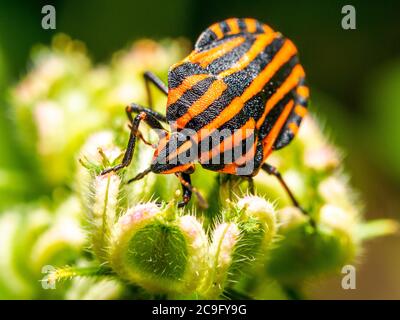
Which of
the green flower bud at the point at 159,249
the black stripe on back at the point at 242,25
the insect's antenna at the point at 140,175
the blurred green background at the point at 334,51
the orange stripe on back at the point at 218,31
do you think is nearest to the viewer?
the green flower bud at the point at 159,249

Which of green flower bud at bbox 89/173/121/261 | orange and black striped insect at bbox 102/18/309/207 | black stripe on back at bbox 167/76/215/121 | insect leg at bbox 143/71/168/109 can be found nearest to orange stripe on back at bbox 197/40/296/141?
orange and black striped insect at bbox 102/18/309/207

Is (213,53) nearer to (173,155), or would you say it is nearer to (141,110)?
(141,110)

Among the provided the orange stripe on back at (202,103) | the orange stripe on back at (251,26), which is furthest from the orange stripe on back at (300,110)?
the orange stripe on back at (202,103)

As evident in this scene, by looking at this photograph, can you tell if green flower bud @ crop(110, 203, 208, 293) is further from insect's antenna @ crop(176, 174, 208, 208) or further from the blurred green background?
the blurred green background

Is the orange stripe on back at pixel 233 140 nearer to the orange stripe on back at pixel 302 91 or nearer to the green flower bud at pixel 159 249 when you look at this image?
the green flower bud at pixel 159 249

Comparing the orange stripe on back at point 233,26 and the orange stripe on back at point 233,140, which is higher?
the orange stripe on back at point 233,26
